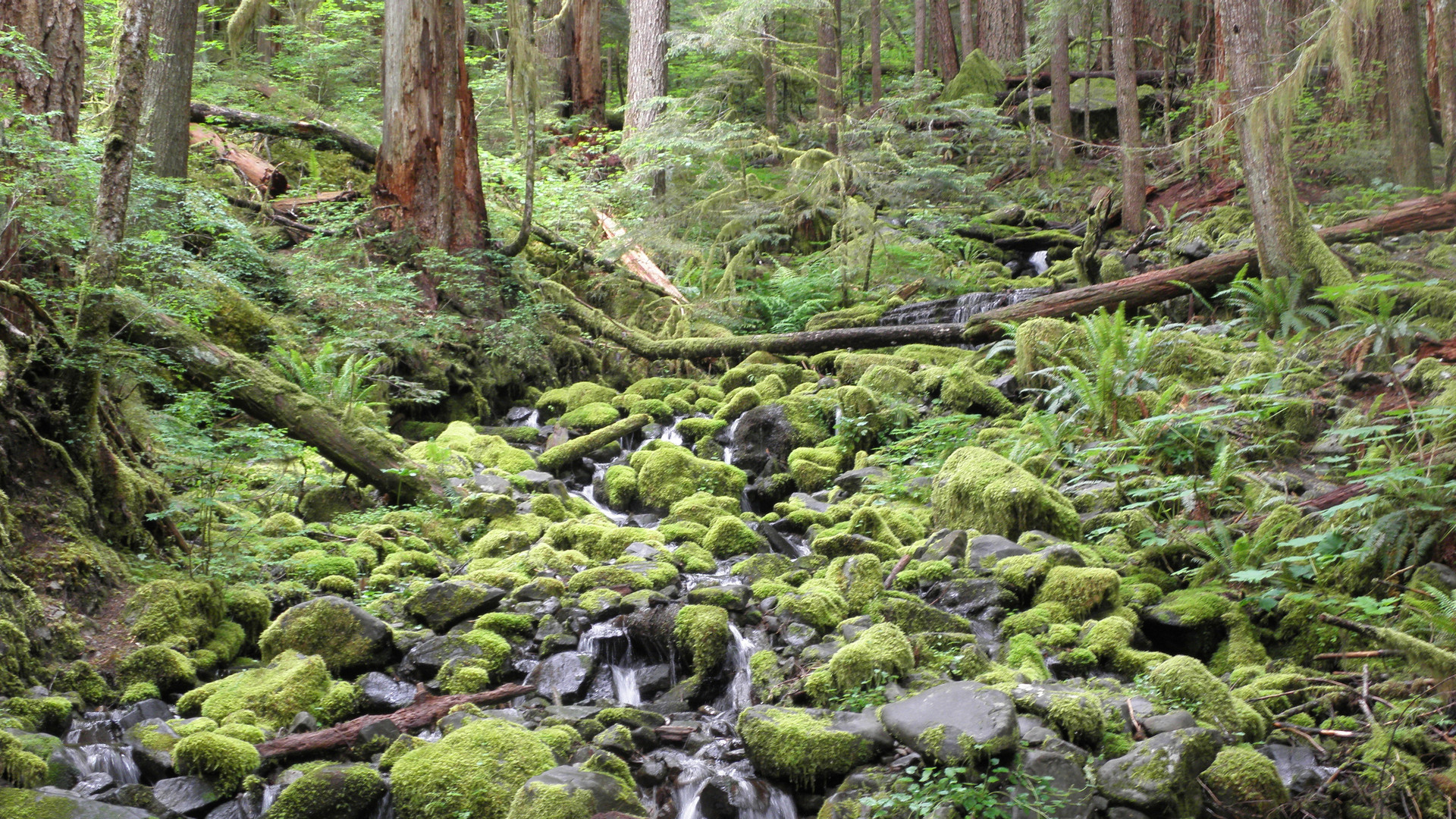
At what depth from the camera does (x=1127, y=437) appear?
21.7 feet

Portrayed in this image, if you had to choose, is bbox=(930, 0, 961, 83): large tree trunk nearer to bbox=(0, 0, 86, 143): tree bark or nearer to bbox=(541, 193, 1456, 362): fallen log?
bbox=(541, 193, 1456, 362): fallen log

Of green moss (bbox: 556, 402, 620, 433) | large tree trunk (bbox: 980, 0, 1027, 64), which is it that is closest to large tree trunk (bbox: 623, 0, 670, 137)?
green moss (bbox: 556, 402, 620, 433)

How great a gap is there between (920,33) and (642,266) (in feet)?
37.0

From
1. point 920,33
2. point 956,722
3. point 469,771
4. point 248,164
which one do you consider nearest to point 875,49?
point 920,33

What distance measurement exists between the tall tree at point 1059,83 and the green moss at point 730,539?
12687mm

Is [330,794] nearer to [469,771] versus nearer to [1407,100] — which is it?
[469,771]

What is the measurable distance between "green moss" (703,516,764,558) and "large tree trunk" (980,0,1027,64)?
19364 mm

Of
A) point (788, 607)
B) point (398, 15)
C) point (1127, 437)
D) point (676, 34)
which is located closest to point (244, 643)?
point (788, 607)

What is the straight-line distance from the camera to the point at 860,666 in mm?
4492

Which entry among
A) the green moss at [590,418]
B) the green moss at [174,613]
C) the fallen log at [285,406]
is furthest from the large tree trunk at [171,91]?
the green moss at [174,613]

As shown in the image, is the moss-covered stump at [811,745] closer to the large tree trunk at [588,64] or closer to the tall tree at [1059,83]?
the tall tree at [1059,83]

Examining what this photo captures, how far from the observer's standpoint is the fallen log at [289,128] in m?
11.2

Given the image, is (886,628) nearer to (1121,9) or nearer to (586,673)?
(586,673)

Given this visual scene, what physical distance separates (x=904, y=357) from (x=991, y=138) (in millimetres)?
8505
